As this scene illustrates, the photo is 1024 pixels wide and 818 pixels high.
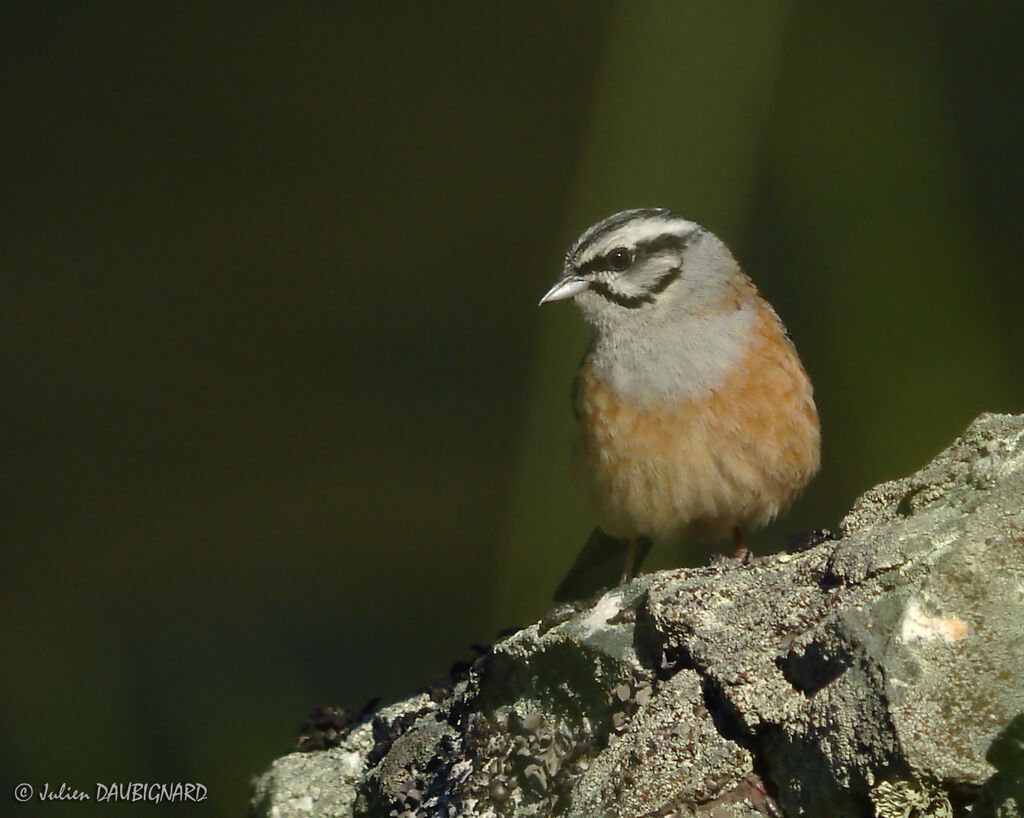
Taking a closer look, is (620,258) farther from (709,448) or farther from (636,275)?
(709,448)

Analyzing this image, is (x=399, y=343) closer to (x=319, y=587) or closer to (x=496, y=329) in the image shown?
(x=496, y=329)

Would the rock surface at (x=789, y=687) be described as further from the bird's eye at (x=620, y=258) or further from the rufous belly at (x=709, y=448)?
the bird's eye at (x=620, y=258)

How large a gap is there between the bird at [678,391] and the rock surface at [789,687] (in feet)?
3.26

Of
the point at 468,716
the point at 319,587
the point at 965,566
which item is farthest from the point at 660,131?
the point at 965,566

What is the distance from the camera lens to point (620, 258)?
12.3 ft

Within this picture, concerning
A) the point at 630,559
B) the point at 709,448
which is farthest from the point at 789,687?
the point at 630,559

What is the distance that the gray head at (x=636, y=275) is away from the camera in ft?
12.2

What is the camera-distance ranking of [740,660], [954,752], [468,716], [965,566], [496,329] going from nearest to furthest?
[954,752], [965,566], [740,660], [468,716], [496,329]

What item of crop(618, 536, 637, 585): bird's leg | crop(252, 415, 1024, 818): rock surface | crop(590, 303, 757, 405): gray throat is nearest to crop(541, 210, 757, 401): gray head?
crop(590, 303, 757, 405): gray throat

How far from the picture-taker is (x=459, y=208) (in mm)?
5582

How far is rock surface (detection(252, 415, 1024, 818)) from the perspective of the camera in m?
1.77

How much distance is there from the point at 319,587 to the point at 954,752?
14.5 ft

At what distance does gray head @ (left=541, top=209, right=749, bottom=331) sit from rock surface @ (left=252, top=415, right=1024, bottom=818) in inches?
52.2

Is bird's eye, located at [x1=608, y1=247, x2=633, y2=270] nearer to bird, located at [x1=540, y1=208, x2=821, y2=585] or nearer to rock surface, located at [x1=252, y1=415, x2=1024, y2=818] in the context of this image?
bird, located at [x1=540, y1=208, x2=821, y2=585]
